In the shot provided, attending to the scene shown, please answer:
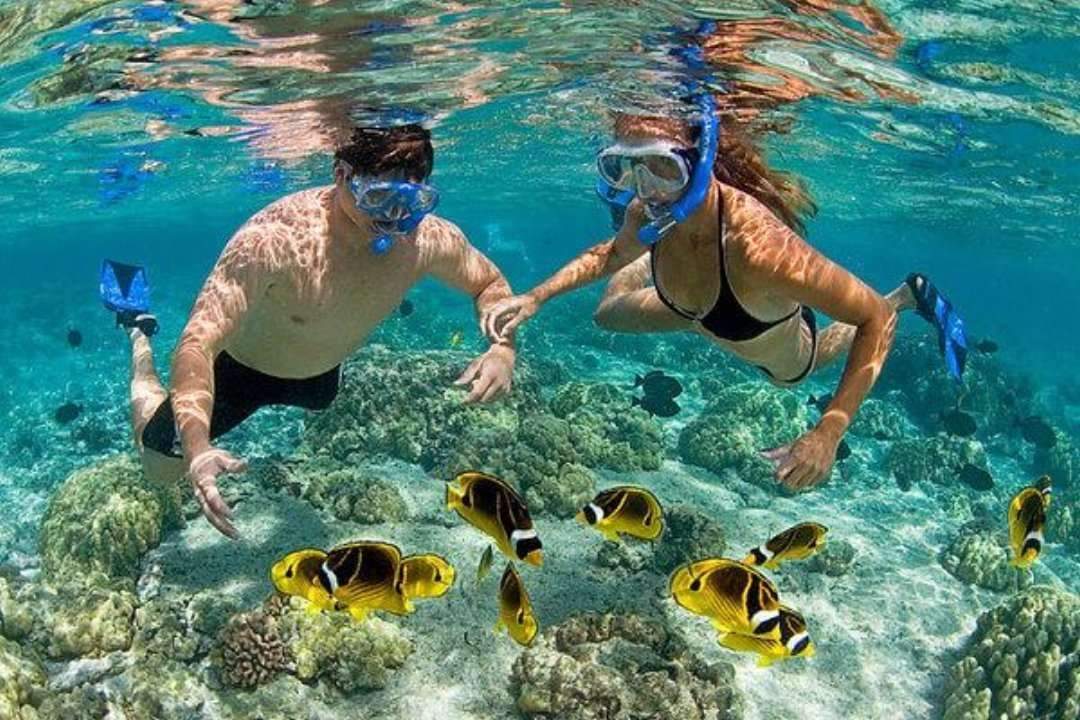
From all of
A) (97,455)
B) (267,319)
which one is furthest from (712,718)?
(97,455)

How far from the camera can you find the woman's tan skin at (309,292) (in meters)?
5.30

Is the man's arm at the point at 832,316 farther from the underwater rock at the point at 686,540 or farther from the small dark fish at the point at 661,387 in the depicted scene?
the small dark fish at the point at 661,387

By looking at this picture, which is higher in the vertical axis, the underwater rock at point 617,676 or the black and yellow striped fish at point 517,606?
the black and yellow striped fish at point 517,606

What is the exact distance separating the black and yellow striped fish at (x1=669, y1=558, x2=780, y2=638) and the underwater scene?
0.02 meters

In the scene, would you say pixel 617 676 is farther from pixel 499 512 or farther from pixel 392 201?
pixel 392 201

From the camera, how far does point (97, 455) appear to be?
15.5 metres

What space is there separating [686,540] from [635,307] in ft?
11.1

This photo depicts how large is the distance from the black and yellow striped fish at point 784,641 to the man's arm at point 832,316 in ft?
2.50

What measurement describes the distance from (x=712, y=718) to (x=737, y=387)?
1123 centimetres

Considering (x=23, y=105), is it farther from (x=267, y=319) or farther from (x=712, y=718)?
(x=712, y=718)

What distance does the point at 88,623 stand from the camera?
6828mm

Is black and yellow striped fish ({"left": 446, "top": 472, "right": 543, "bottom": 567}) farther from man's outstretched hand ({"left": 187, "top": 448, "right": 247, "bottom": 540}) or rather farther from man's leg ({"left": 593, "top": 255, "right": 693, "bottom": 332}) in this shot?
man's leg ({"left": 593, "top": 255, "right": 693, "bottom": 332})

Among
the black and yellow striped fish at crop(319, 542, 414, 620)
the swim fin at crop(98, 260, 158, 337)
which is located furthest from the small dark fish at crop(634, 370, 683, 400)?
the black and yellow striped fish at crop(319, 542, 414, 620)

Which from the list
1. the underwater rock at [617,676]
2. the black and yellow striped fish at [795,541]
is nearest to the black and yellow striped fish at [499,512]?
the black and yellow striped fish at [795,541]
